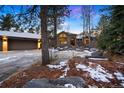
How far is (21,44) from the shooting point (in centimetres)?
1518

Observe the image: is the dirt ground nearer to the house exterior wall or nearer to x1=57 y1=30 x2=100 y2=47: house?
x1=57 y1=30 x2=100 y2=47: house

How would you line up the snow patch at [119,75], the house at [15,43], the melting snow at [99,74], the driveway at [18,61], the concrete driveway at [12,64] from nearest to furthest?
the melting snow at [99,74] < the snow patch at [119,75] < the concrete driveway at [12,64] < the driveway at [18,61] < the house at [15,43]

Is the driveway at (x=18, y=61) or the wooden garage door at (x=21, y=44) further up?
the wooden garage door at (x=21, y=44)

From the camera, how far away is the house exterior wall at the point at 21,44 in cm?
1473

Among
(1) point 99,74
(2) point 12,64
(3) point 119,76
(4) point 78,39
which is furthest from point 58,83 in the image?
(4) point 78,39

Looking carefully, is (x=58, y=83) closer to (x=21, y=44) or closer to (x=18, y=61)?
(x=18, y=61)

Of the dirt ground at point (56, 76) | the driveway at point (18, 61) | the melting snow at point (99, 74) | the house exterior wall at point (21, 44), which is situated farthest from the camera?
the house exterior wall at point (21, 44)

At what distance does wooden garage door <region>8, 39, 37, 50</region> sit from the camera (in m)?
14.7

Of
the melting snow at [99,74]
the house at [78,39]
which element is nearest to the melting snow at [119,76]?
the melting snow at [99,74]

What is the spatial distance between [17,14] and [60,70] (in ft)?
7.02

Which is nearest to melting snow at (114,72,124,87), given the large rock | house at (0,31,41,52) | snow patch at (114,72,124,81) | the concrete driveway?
snow patch at (114,72,124,81)

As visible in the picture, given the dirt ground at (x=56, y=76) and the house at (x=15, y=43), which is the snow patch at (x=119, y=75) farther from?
the house at (x=15, y=43)
